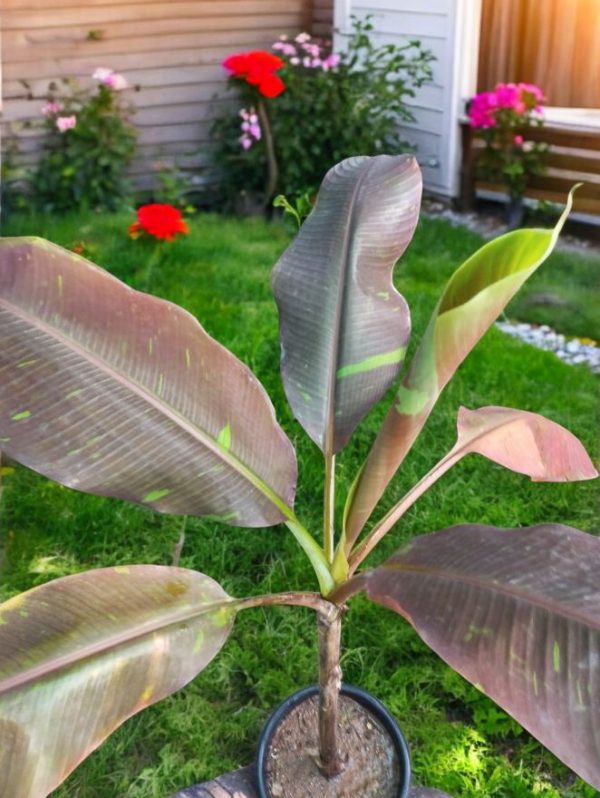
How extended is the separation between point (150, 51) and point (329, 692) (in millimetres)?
3683

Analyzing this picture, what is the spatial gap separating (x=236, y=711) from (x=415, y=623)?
2.77 feet

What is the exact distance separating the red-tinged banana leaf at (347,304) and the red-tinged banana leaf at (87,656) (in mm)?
257

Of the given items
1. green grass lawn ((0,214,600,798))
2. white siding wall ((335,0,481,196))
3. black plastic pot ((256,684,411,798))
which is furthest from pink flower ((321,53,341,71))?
black plastic pot ((256,684,411,798))

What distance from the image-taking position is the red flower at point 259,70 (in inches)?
150

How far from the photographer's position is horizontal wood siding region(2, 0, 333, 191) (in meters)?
3.96

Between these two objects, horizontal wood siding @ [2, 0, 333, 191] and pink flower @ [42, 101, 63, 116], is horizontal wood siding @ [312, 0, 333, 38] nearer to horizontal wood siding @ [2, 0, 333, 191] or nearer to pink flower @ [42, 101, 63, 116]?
horizontal wood siding @ [2, 0, 333, 191]

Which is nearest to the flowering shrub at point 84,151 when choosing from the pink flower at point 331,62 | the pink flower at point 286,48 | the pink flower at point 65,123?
the pink flower at point 65,123

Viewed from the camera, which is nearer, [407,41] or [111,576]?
[111,576]

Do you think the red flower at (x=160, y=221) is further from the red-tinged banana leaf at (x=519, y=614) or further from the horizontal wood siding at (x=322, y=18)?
the red-tinged banana leaf at (x=519, y=614)

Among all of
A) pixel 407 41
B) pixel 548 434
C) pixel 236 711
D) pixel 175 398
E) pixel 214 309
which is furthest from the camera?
pixel 407 41

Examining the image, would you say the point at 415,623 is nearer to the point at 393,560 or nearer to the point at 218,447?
the point at 393,560

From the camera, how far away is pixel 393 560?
985 mm

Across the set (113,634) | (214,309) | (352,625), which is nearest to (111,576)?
(113,634)

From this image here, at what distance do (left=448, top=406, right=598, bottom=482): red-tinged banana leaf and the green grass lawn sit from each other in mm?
585
